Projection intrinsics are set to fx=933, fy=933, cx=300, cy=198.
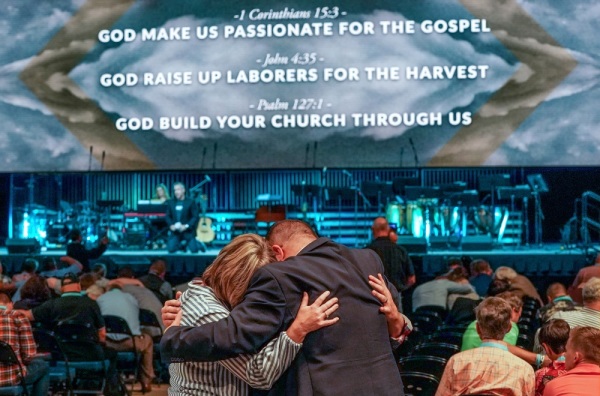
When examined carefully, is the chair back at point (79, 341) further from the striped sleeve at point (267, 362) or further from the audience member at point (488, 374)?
the striped sleeve at point (267, 362)

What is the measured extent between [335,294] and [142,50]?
10.7 metres

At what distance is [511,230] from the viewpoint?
47.8 feet

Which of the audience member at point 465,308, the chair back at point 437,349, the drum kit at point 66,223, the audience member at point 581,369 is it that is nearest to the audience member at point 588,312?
the chair back at point 437,349

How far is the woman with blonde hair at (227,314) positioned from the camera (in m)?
2.75

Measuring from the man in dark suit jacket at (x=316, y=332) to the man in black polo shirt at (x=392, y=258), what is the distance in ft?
16.1

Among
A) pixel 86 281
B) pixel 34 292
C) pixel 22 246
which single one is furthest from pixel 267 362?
pixel 22 246

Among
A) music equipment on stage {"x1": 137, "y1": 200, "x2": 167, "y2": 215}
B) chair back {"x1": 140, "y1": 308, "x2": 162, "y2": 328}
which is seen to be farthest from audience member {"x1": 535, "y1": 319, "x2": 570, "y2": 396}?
music equipment on stage {"x1": 137, "y1": 200, "x2": 167, "y2": 215}

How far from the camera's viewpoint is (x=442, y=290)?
8656mm

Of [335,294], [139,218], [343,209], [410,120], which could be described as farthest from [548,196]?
[335,294]

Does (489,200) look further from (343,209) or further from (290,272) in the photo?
(290,272)

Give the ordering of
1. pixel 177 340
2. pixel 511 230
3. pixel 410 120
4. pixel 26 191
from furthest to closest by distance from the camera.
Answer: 1. pixel 26 191
2. pixel 511 230
3. pixel 410 120
4. pixel 177 340

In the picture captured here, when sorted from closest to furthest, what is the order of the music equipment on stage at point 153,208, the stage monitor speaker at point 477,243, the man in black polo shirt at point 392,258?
1. the man in black polo shirt at point 392,258
2. the stage monitor speaker at point 477,243
3. the music equipment on stage at point 153,208

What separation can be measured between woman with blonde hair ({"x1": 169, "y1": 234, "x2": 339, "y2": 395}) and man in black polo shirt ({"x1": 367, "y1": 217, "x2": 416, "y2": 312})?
199 inches

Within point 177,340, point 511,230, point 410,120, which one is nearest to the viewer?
point 177,340
